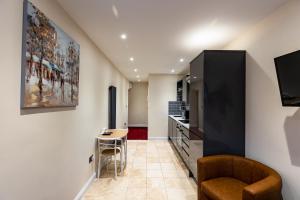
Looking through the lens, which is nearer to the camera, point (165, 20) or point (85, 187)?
point (165, 20)

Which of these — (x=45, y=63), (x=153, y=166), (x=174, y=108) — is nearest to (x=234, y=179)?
(x=153, y=166)

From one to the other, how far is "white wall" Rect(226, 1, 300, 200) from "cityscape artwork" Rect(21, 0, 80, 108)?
8.28ft

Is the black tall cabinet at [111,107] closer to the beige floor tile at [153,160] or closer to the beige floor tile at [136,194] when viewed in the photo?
the beige floor tile at [153,160]

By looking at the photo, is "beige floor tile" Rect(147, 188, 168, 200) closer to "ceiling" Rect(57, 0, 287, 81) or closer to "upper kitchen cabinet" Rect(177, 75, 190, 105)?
"ceiling" Rect(57, 0, 287, 81)

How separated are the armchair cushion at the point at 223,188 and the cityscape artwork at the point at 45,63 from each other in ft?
6.67

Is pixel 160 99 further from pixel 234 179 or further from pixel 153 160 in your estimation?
pixel 234 179

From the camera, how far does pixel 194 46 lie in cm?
348

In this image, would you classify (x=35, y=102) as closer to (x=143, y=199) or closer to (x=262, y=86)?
(x=143, y=199)

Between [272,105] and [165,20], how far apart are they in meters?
1.74

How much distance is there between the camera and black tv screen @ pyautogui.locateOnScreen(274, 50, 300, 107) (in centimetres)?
157

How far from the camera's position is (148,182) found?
3.20 m

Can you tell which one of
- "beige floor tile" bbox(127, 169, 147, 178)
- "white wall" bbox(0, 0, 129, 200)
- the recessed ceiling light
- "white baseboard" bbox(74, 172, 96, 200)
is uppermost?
the recessed ceiling light

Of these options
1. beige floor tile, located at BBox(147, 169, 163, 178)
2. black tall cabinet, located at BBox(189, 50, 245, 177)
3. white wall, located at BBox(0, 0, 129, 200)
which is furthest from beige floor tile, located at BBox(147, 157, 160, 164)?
black tall cabinet, located at BBox(189, 50, 245, 177)

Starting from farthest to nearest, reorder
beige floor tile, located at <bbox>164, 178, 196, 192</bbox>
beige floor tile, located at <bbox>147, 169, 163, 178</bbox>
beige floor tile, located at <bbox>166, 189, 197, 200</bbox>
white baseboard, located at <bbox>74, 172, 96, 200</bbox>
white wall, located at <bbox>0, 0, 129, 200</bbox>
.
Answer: beige floor tile, located at <bbox>147, 169, 163, 178</bbox>, beige floor tile, located at <bbox>164, 178, 196, 192</bbox>, beige floor tile, located at <bbox>166, 189, 197, 200</bbox>, white baseboard, located at <bbox>74, 172, 96, 200</bbox>, white wall, located at <bbox>0, 0, 129, 200</bbox>
